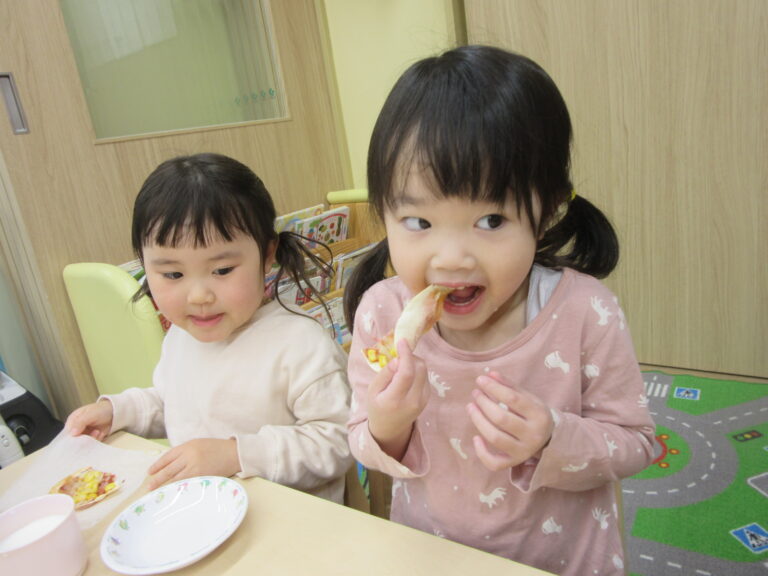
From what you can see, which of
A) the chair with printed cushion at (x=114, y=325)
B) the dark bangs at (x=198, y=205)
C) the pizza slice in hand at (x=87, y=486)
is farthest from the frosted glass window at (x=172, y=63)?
the pizza slice in hand at (x=87, y=486)

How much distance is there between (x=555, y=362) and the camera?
67cm

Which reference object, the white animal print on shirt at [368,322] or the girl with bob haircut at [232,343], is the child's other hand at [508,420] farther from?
the girl with bob haircut at [232,343]

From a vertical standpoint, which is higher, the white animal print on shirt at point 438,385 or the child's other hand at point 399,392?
the child's other hand at point 399,392

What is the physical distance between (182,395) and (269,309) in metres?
0.24

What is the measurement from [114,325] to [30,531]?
34.9 inches

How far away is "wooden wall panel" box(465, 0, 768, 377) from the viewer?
171 cm

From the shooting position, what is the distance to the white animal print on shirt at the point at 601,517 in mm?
721

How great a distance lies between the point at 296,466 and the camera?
0.84 meters

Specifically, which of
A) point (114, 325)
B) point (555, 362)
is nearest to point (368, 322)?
point (555, 362)

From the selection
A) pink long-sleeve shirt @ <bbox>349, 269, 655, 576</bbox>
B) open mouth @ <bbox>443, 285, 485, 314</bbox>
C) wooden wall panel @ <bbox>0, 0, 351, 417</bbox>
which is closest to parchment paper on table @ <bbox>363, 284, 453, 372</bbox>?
open mouth @ <bbox>443, 285, 485, 314</bbox>

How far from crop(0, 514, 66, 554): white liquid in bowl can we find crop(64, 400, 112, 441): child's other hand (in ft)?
0.93

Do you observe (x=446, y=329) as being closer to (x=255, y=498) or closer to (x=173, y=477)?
(x=255, y=498)

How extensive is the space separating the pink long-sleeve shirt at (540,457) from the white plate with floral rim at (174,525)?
178 mm

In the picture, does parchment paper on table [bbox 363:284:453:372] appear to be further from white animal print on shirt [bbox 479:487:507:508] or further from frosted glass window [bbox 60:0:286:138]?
frosted glass window [bbox 60:0:286:138]
